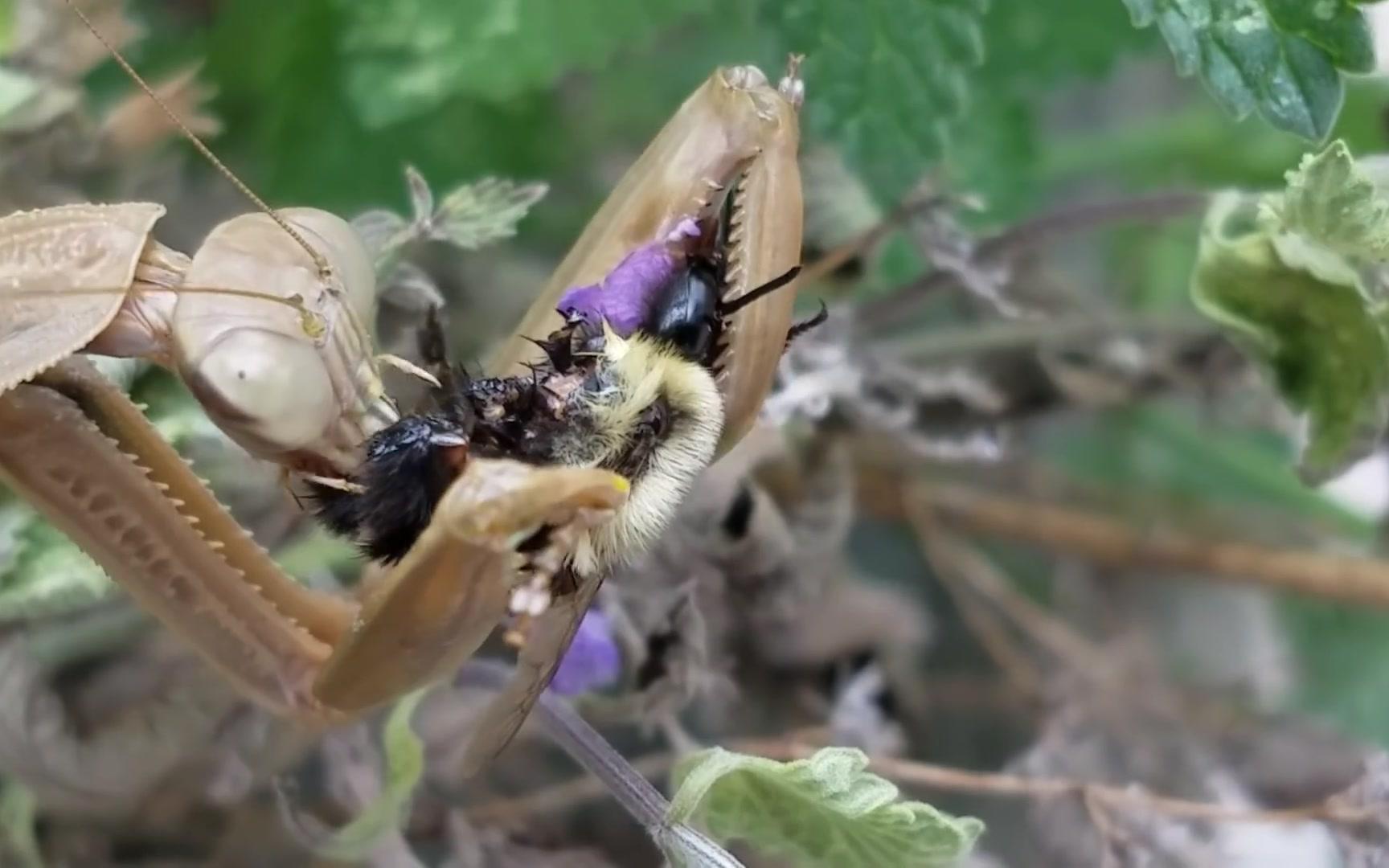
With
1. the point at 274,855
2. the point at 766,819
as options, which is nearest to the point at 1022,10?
the point at 766,819

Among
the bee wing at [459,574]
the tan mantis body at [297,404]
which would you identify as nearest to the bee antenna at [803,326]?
the tan mantis body at [297,404]

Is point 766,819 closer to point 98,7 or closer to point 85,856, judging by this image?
point 85,856

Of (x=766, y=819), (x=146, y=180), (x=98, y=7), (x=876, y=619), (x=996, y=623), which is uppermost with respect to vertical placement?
(x=98, y=7)

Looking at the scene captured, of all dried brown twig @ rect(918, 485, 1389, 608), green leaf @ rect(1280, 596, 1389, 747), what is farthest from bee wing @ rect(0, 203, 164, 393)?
green leaf @ rect(1280, 596, 1389, 747)

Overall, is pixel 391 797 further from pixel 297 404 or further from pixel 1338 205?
pixel 1338 205

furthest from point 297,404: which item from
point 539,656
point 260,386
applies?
point 539,656

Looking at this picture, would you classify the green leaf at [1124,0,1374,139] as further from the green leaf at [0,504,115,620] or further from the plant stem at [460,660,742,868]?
the green leaf at [0,504,115,620]
